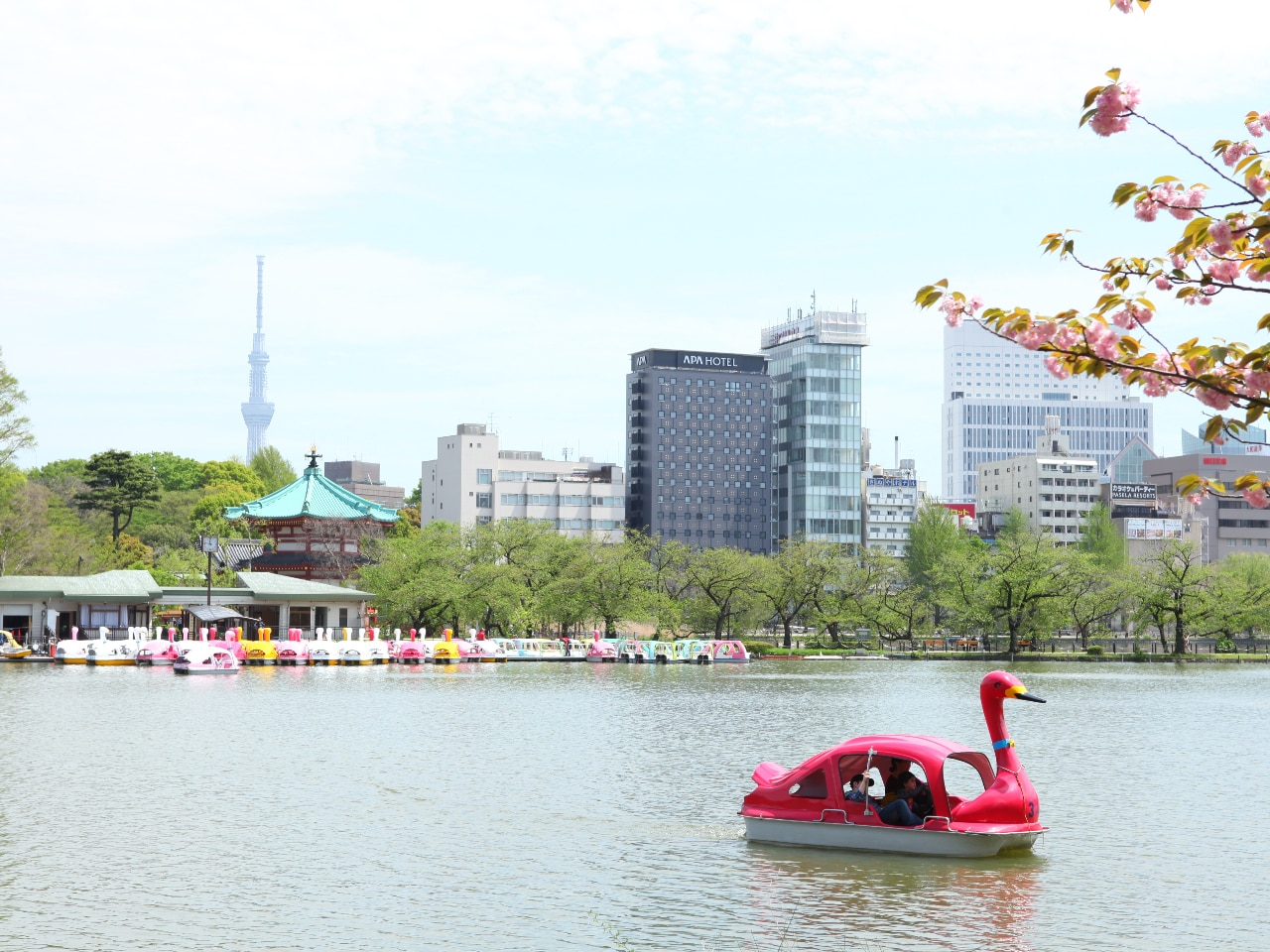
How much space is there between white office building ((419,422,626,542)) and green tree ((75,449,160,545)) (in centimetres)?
4268

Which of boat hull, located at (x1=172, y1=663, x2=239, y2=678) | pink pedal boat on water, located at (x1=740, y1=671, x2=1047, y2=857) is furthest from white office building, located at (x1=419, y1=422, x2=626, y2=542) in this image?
pink pedal boat on water, located at (x1=740, y1=671, x2=1047, y2=857)

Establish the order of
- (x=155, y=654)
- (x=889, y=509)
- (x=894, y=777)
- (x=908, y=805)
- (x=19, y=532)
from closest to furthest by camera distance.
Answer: (x=908, y=805) < (x=894, y=777) < (x=155, y=654) < (x=19, y=532) < (x=889, y=509)

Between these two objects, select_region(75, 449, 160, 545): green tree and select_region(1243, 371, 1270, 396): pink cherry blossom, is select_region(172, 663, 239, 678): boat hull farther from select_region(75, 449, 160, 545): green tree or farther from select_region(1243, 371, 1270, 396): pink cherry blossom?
select_region(1243, 371, 1270, 396): pink cherry blossom

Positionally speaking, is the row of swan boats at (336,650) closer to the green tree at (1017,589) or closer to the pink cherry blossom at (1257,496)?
the green tree at (1017,589)

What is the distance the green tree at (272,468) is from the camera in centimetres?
15238

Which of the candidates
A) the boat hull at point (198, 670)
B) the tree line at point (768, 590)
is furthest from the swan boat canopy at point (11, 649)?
the tree line at point (768, 590)

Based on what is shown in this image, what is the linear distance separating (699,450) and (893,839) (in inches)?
5474

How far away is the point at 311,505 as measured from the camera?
326 ft

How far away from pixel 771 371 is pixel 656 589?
72167 mm

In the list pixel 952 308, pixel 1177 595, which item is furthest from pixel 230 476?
pixel 952 308

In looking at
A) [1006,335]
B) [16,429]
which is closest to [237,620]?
[16,429]

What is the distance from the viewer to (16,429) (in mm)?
78938

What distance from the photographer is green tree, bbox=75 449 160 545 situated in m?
112

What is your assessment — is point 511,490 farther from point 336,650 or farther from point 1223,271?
point 1223,271
